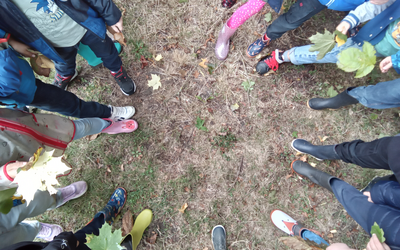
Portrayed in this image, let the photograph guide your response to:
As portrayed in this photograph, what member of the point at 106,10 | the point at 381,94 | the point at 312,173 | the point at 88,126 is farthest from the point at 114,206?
the point at 381,94

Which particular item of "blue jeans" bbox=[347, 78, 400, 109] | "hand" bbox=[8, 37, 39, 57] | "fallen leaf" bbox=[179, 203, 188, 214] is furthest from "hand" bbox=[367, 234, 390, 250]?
"hand" bbox=[8, 37, 39, 57]

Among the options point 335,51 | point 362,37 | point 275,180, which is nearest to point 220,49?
point 335,51

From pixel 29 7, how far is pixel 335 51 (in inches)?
116

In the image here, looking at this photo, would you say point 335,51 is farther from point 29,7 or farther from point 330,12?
point 29,7

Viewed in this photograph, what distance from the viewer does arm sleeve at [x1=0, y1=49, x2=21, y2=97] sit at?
133 cm

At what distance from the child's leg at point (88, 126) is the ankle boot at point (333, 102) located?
9.50 feet

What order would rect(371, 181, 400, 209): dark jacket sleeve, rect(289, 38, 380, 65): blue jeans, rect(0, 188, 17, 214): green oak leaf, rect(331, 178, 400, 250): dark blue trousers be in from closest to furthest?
1. rect(0, 188, 17, 214): green oak leaf
2. rect(331, 178, 400, 250): dark blue trousers
3. rect(371, 181, 400, 209): dark jacket sleeve
4. rect(289, 38, 380, 65): blue jeans

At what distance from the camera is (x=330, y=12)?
10.0ft

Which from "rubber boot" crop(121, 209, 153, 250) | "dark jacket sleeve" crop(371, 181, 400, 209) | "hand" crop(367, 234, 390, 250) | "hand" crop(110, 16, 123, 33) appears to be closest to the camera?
"hand" crop(367, 234, 390, 250)

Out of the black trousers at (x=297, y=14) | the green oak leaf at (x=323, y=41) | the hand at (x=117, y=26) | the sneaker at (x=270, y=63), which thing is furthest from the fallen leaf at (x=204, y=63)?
the green oak leaf at (x=323, y=41)

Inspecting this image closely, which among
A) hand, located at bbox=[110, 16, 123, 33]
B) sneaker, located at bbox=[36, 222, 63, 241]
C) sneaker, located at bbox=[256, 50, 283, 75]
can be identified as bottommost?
sneaker, located at bbox=[36, 222, 63, 241]

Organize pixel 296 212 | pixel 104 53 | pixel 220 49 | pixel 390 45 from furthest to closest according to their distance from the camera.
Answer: pixel 220 49 → pixel 296 212 → pixel 104 53 → pixel 390 45

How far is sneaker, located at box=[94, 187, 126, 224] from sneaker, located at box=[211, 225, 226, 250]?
1350 millimetres

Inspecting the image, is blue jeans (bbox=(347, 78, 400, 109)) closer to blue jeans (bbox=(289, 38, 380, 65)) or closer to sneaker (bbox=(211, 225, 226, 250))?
blue jeans (bbox=(289, 38, 380, 65))
